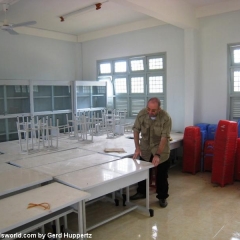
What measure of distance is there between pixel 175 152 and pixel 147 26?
288 cm

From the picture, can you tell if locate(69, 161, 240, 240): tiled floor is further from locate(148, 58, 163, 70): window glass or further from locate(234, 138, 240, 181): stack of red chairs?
locate(148, 58, 163, 70): window glass

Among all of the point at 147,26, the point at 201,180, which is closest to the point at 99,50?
the point at 147,26

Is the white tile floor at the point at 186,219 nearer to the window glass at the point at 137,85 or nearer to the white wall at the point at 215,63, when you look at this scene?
the white wall at the point at 215,63

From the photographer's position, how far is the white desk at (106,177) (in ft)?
8.16

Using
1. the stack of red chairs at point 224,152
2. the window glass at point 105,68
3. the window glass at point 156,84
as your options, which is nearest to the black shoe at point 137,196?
the stack of red chairs at point 224,152

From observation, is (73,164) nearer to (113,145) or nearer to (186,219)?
(113,145)

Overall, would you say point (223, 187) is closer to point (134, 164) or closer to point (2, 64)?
point (134, 164)

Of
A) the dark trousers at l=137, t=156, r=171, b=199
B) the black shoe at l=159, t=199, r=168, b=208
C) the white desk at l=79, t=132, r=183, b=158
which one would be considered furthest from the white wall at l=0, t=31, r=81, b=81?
the black shoe at l=159, t=199, r=168, b=208

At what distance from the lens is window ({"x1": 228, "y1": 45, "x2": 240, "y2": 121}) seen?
5.01m

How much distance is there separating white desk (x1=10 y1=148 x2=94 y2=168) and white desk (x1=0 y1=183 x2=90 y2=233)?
35.7 inches

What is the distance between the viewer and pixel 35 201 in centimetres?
206

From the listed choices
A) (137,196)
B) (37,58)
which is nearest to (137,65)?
(37,58)

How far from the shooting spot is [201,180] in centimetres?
459

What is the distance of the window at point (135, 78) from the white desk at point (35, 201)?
4.16 metres
